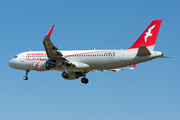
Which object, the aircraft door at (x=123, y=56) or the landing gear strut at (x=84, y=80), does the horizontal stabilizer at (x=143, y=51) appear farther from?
the landing gear strut at (x=84, y=80)

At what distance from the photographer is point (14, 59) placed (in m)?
50.5

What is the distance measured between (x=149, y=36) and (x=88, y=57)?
27.6ft

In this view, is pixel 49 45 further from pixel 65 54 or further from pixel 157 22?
pixel 157 22

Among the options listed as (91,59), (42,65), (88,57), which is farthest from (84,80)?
(42,65)

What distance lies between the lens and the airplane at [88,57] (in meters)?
41.8

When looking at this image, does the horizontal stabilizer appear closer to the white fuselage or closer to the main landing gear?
the white fuselage

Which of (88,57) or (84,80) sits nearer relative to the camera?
(88,57)

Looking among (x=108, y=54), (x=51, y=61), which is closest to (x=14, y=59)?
(x=51, y=61)

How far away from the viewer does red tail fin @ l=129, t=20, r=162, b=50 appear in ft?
140

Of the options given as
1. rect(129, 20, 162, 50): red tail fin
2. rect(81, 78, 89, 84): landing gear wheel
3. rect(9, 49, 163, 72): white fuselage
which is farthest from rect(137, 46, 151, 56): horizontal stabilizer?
rect(81, 78, 89, 84): landing gear wheel

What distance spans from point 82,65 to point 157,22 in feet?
37.0

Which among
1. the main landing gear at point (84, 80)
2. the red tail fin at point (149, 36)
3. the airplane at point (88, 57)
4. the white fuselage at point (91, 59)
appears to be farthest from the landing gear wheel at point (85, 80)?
the red tail fin at point (149, 36)

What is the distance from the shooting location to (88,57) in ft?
148

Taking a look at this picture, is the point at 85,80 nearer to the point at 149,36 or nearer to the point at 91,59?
the point at 91,59
